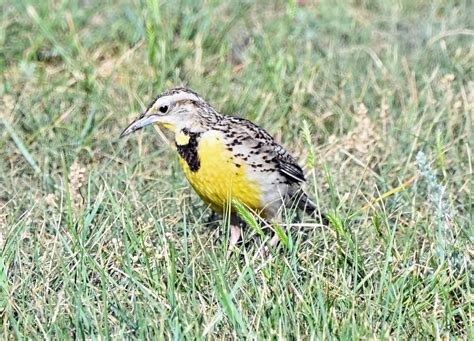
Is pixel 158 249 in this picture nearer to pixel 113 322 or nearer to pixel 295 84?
pixel 113 322

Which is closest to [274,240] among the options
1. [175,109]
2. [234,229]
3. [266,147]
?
[234,229]

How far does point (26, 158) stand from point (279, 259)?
178 cm

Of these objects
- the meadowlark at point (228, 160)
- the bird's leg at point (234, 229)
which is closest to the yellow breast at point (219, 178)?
the meadowlark at point (228, 160)

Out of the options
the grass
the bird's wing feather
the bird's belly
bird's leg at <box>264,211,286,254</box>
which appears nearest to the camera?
the grass

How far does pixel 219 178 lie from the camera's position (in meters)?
4.69

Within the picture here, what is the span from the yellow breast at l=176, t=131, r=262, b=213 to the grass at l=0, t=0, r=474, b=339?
0.15 metres

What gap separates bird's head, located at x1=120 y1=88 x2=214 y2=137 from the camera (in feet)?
16.3

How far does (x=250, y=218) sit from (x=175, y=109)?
103 centimetres

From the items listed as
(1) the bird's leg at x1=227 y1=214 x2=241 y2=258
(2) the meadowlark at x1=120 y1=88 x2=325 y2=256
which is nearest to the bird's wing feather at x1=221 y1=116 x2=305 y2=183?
(2) the meadowlark at x1=120 y1=88 x2=325 y2=256

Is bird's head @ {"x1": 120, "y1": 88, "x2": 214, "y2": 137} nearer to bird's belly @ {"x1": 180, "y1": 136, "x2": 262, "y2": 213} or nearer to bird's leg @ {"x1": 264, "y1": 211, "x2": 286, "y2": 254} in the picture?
bird's belly @ {"x1": 180, "y1": 136, "x2": 262, "y2": 213}

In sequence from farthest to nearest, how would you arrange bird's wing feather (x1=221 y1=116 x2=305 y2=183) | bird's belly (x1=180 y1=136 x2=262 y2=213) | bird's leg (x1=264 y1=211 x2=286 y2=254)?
1. bird's wing feather (x1=221 y1=116 x2=305 y2=183)
2. bird's belly (x1=180 y1=136 x2=262 y2=213)
3. bird's leg (x1=264 y1=211 x2=286 y2=254)

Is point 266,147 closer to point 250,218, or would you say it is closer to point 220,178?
point 220,178

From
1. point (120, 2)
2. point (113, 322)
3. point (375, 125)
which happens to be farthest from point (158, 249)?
point (120, 2)

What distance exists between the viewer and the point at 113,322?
150 inches
